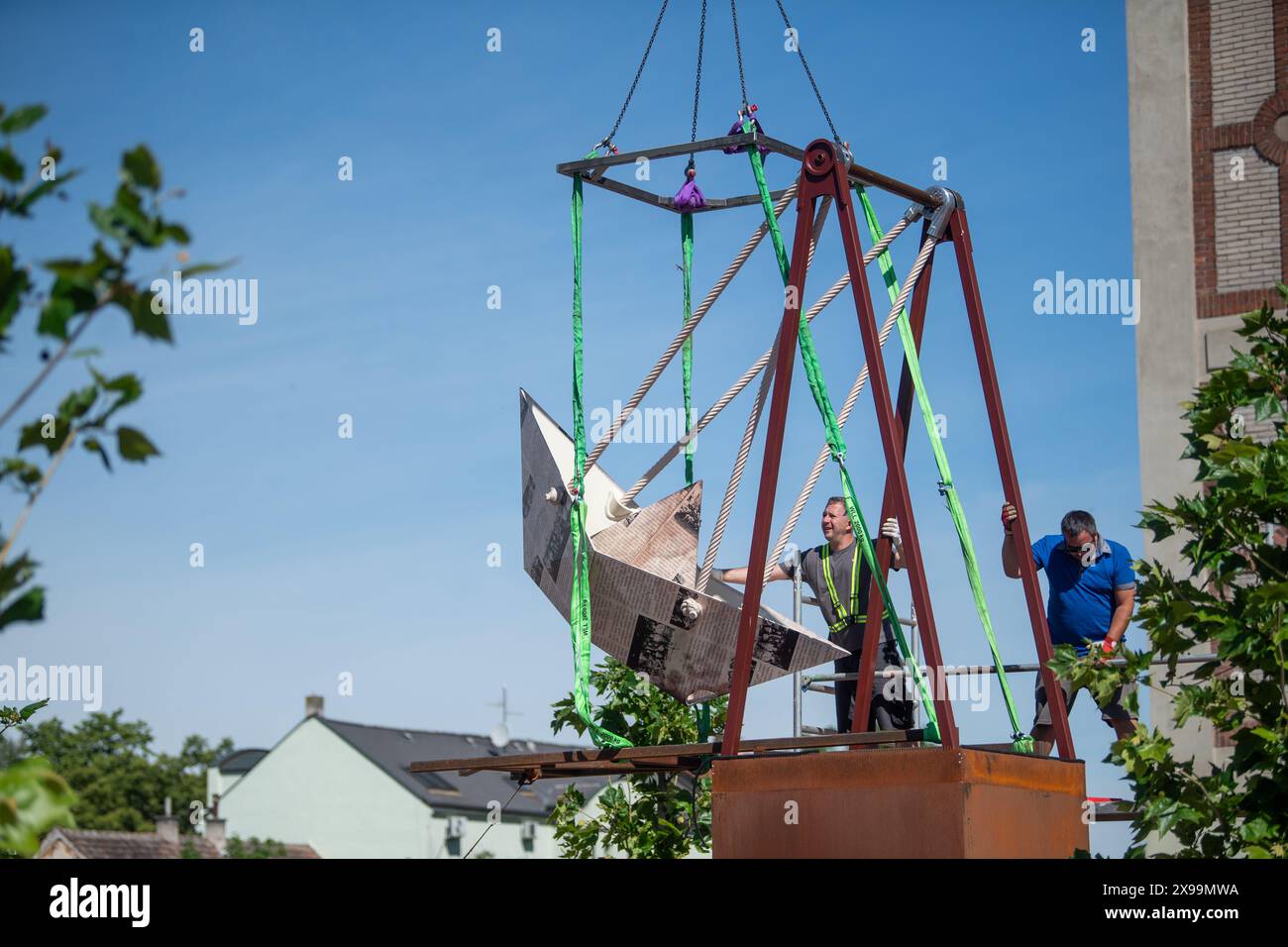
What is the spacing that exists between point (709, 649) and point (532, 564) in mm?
1115

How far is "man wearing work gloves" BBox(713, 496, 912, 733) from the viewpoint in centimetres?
881

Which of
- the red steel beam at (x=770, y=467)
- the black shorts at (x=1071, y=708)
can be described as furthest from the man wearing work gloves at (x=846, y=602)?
the red steel beam at (x=770, y=467)

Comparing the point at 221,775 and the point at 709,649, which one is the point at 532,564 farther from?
the point at 221,775

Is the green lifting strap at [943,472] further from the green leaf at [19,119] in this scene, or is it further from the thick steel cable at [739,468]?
the green leaf at [19,119]

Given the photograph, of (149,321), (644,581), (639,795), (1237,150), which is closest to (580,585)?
(644,581)

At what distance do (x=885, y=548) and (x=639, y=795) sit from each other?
4.58 m

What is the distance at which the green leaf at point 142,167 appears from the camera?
1.66 meters

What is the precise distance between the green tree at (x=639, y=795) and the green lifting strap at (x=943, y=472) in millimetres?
3934

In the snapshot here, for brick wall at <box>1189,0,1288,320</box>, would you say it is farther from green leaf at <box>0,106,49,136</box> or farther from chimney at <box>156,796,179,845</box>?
chimney at <box>156,796,179,845</box>

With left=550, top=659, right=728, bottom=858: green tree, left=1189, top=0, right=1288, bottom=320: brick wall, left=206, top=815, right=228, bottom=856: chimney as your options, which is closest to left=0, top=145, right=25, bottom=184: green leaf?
left=550, top=659, right=728, bottom=858: green tree

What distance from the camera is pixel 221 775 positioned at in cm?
6038
